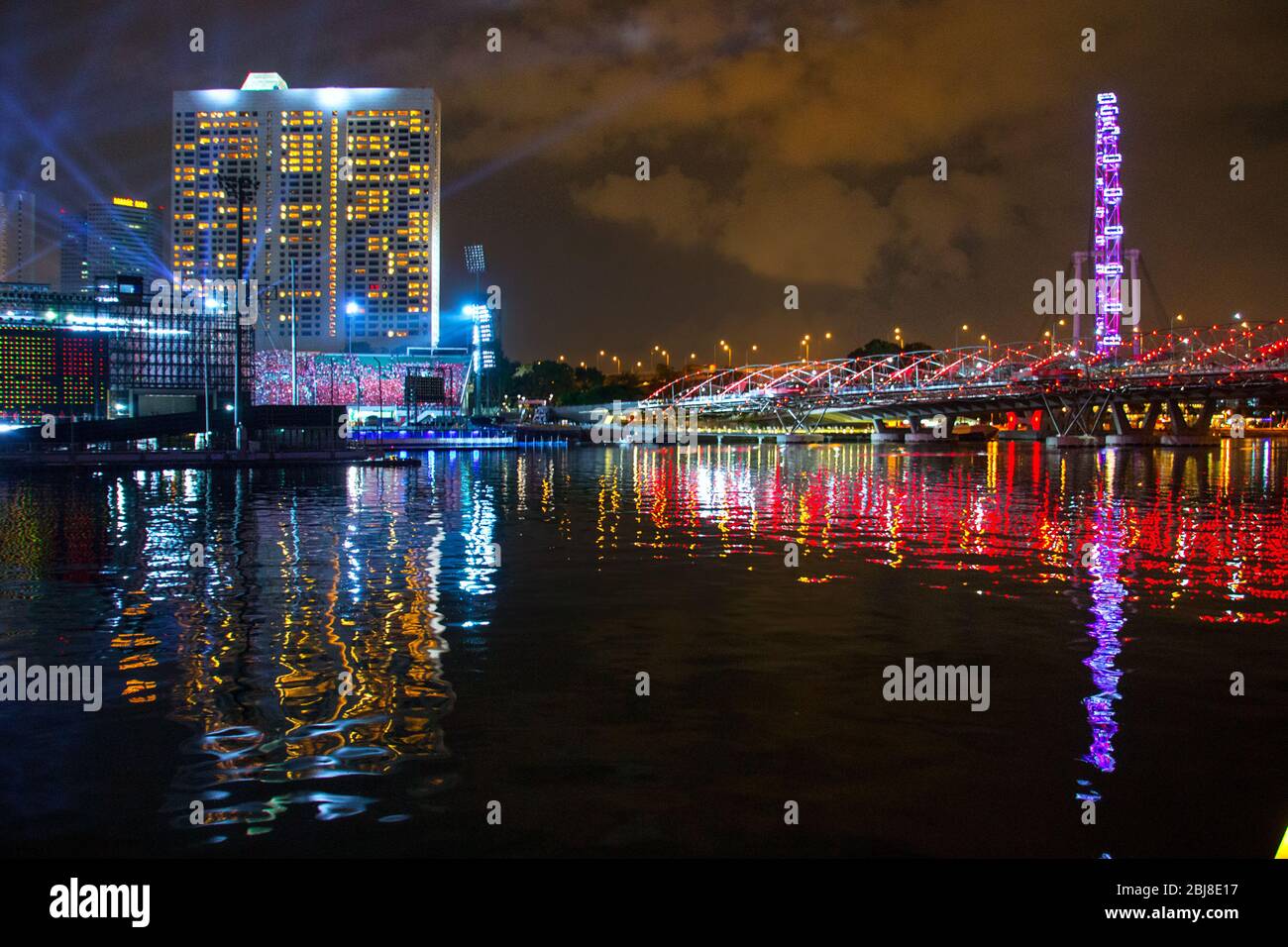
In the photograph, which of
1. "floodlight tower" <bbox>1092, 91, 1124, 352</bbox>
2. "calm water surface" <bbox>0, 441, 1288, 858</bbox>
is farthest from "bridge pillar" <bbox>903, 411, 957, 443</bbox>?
"calm water surface" <bbox>0, 441, 1288, 858</bbox>

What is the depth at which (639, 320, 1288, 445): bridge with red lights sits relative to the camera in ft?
381

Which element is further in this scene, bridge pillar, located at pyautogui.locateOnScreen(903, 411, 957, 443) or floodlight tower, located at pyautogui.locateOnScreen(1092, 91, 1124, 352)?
bridge pillar, located at pyautogui.locateOnScreen(903, 411, 957, 443)

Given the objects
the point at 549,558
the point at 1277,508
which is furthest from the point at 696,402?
the point at 549,558

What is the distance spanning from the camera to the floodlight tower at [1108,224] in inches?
5812

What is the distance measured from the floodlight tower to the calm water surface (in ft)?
430

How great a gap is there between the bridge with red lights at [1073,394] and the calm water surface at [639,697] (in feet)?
322

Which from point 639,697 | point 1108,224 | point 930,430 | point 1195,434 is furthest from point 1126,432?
point 639,697

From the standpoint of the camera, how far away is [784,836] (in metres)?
7.93

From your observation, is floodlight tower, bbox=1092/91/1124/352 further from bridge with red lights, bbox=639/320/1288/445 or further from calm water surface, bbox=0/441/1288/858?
calm water surface, bbox=0/441/1288/858

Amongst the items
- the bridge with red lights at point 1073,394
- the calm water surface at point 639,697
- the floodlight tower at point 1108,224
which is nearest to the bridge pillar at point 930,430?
the bridge with red lights at point 1073,394

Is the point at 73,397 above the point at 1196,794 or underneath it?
above

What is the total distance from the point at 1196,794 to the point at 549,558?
15.5 meters

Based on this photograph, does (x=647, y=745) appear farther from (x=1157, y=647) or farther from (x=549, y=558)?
(x=549, y=558)

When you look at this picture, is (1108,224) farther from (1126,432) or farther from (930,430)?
(930,430)
